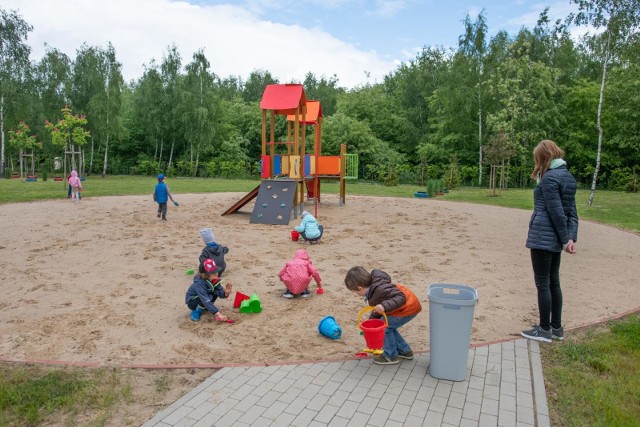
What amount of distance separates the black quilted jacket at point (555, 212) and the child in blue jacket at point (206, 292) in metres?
3.56

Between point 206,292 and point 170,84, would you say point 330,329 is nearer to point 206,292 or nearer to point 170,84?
point 206,292

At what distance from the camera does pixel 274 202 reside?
13664 mm

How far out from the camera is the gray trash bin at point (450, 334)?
381 centimetres

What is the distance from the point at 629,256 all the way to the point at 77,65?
36097 millimetres

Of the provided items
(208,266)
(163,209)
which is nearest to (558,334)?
(208,266)

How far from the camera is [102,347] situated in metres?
4.72

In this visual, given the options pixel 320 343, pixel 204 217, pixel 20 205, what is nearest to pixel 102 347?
pixel 320 343

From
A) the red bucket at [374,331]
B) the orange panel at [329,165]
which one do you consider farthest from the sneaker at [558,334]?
the orange panel at [329,165]

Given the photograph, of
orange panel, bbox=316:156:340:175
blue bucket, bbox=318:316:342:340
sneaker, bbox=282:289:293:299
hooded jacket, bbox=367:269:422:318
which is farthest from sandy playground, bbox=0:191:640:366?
orange panel, bbox=316:156:340:175

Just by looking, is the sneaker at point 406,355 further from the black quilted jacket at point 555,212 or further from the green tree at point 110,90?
the green tree at point 110,90

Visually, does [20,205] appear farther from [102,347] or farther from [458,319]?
[458,319]

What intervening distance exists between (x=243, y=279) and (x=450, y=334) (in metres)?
4.22

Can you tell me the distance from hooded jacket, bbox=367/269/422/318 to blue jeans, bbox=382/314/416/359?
8 cm

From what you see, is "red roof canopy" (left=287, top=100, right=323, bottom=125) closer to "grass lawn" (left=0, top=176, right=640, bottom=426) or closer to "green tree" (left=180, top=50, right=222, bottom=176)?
"grass lawn" (left=0, top=176, right=640, bottom=426)
